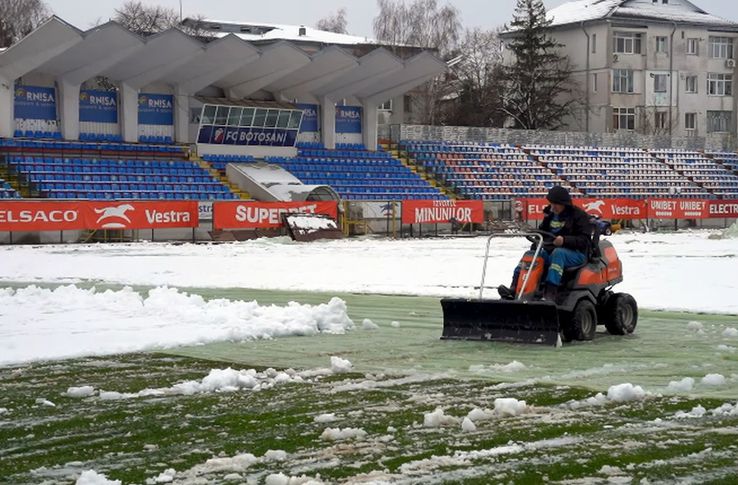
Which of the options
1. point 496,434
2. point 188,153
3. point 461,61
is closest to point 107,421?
point 496,434

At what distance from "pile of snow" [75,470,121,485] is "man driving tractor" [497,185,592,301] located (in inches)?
260

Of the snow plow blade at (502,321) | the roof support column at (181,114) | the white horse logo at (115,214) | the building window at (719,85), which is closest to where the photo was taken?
the snow plow blade at (502,321)

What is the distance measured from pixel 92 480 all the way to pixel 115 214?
33.8 m

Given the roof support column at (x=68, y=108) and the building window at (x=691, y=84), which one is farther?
the building window at (x=691, y=84)

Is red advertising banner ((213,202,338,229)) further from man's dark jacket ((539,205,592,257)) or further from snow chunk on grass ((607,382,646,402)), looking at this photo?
snow chunk on grass ((607,382,646,402))

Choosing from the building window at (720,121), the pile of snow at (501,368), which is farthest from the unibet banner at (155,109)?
the building window at (720,121)

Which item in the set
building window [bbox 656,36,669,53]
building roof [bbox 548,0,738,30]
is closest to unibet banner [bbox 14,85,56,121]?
building roof [bbox 548,0,738,30]

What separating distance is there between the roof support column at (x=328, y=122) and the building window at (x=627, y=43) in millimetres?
32446

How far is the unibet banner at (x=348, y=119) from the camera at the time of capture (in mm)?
56753

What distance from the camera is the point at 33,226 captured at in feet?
122

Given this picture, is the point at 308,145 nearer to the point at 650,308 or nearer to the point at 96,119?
the point at 96,119

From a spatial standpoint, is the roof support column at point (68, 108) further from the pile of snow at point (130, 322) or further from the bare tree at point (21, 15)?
the bare tree at point (21, 15)

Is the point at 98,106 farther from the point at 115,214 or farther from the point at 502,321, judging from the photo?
the point at 502,321

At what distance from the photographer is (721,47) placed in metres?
86.5
